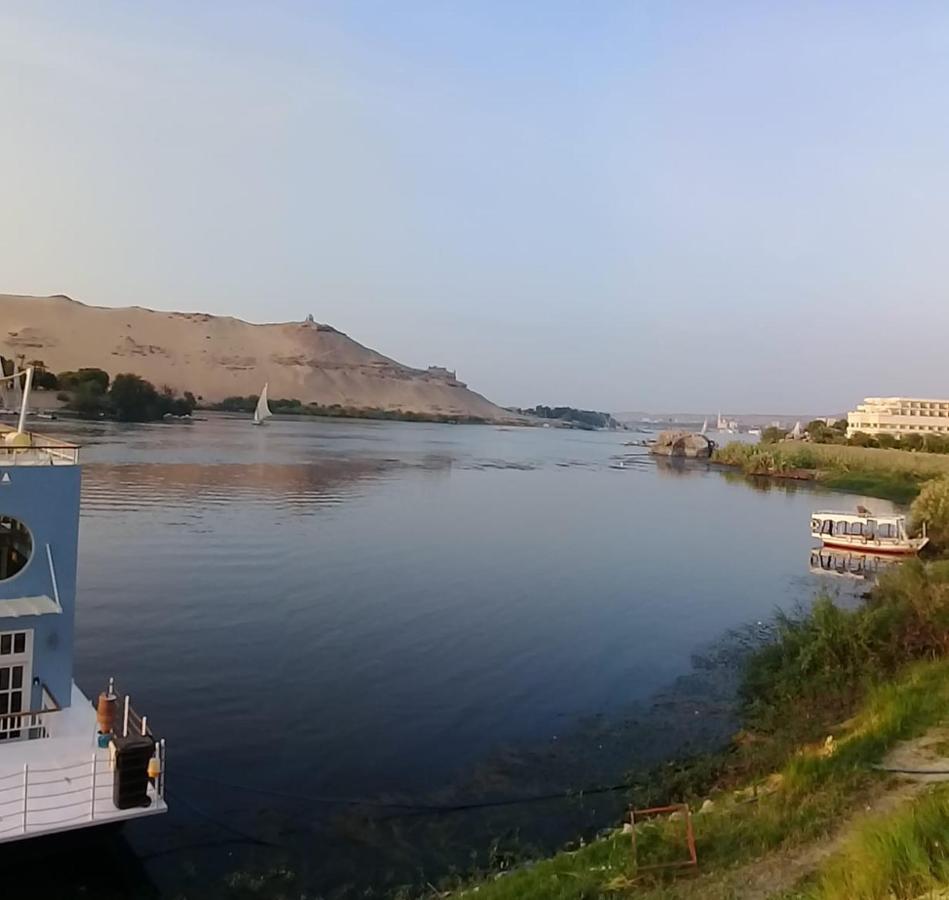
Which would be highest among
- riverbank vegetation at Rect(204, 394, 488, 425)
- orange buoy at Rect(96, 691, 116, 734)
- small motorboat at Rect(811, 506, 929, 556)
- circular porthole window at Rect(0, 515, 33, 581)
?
riverbank vegetation at Rect(204, 394, 488, 425)

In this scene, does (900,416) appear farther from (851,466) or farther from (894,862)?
(894,862)

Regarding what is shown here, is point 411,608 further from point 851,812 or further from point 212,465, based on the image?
point 212,465

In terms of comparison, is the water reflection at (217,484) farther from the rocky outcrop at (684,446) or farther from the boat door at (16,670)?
the rocky outcrop at (684,446)

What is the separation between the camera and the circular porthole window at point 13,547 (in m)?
9.30

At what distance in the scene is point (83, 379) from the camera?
301ft

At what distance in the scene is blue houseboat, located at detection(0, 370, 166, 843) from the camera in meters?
8.38

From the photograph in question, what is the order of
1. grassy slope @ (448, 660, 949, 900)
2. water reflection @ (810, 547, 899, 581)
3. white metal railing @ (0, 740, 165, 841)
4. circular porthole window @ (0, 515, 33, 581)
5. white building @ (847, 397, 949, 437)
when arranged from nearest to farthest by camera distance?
grassy slope @ (448, 660, 949, 900) < white metal railing @ (0, 740, 165, 841) < circular porthole window @ (0, 515, 33, 581) < water reflection @ (810, 547, 899, 581) < white building @ (847, 397, 949, 437)

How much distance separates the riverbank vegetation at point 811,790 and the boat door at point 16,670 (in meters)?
5.09

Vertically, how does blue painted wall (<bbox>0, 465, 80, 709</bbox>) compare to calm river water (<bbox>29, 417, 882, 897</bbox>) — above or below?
above

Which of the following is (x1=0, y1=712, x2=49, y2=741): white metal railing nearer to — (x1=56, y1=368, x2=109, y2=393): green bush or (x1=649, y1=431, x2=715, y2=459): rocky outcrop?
(x1=649, y1=431, x2=715, y2=459): rocky outcrop

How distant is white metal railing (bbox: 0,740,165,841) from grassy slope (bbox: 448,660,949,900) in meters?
3.44

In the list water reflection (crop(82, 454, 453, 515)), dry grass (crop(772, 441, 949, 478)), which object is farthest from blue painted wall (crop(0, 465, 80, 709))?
dry grass (crop(772, 441, 949, 478))

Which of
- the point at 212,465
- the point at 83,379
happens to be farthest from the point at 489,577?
the point at 83,379

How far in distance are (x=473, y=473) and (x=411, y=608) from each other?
39.9 m
